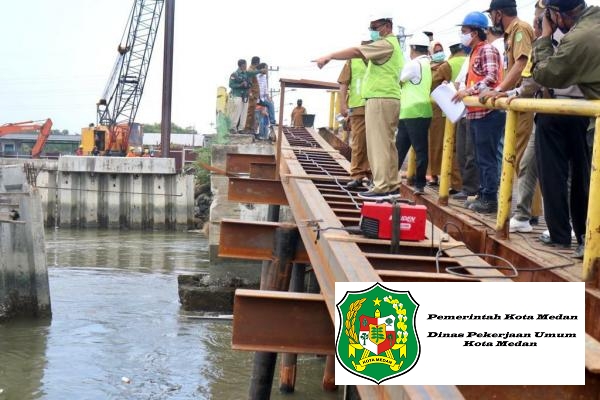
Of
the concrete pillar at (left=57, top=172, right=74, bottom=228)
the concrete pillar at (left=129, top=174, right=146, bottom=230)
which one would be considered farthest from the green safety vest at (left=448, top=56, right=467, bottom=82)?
the concrete pillar at (left=57, top=172, right=74, bottom=228)

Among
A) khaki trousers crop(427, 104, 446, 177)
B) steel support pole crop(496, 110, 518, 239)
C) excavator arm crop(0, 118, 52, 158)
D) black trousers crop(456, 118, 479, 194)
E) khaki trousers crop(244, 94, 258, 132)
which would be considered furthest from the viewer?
excavator arm crop(0, 118, 52, 158)

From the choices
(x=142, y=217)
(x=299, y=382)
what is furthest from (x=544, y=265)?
(x=142, y=217)

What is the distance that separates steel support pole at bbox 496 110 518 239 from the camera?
512 cm

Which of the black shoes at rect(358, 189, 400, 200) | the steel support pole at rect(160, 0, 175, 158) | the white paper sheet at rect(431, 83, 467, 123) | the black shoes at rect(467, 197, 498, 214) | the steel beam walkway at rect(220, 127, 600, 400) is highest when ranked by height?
the steel support pole at rect(160, 0, 175, 158)

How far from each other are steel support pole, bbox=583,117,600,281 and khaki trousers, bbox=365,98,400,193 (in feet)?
8.59

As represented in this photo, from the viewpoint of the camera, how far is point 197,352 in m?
11.0

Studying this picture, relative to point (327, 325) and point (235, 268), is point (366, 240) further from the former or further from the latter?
point (235, 268)

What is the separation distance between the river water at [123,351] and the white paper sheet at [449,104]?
3796mm

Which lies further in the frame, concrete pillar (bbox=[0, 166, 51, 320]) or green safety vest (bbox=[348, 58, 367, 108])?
concrete pillar (bbox=[0, 166, 51, 320])

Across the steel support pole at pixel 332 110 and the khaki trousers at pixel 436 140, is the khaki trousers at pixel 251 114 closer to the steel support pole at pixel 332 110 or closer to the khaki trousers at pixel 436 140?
the steel support pole at pixel 332 110

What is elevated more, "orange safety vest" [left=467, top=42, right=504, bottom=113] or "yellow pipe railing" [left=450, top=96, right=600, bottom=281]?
"orange safety vest" [left=467, top=42, right=504, bottom=113]

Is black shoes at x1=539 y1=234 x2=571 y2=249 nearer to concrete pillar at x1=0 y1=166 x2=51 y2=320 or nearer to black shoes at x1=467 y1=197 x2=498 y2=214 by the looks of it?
black shoes at x1=467 y1=197 x2=498 y2=214

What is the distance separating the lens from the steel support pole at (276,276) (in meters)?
6.77

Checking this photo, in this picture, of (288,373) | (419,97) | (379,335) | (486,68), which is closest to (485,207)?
(486,68)
